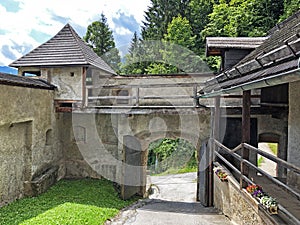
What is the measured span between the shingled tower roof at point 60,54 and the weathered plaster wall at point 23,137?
49.5 inches

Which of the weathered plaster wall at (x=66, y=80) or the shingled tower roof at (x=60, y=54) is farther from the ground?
the shingled tower roof at (x=60, y=54)

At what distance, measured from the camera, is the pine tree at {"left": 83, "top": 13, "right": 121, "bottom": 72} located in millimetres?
26906

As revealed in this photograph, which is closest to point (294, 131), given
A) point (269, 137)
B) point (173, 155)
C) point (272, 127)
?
point (272, 127)

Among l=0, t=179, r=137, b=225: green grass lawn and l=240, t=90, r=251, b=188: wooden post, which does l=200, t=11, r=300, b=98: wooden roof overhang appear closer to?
l=240, t=90, r=251, b=188: wooden post

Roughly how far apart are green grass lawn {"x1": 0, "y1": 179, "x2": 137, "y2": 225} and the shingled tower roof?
14.6ft

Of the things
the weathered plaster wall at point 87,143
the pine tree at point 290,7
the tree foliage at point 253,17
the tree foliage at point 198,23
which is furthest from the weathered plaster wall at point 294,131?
the tree foliage at point 253,17

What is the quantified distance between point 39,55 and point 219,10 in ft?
42.9

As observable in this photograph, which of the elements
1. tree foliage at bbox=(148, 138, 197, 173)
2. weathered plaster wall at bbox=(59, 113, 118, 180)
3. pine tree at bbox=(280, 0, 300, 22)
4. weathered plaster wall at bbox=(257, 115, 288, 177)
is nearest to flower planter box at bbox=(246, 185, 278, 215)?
weathered plaster wall at bbox=(257, 115, 288, 177)

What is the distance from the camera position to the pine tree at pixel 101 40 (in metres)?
26.9

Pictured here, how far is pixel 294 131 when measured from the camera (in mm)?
5762

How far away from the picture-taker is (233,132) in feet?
29.4

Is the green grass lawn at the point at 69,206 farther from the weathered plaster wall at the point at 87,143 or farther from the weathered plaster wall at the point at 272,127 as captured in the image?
the weathered plaster wall at the point at 272,127

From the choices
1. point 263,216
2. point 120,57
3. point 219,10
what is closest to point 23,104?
point 263,216

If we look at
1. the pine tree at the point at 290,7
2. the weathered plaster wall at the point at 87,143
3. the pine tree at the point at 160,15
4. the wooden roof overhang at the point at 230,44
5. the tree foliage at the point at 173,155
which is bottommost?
the tree foliage at the point at 173,155
